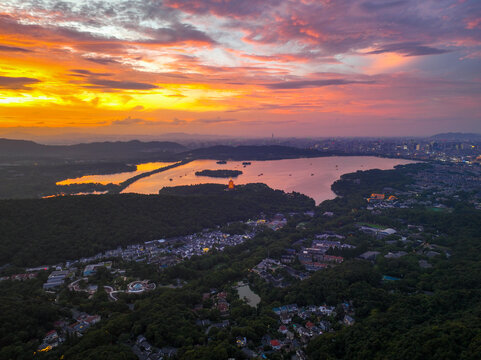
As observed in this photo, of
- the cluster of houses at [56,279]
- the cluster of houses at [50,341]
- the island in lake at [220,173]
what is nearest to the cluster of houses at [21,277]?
the cluster of houses at [56,279]

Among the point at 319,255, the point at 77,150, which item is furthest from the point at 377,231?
the point at 77,150

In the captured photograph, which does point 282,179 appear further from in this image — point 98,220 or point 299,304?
point 299,304

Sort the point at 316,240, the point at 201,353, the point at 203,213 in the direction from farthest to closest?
the point at 203,213 → the point at 316,240 → the point at 201,353

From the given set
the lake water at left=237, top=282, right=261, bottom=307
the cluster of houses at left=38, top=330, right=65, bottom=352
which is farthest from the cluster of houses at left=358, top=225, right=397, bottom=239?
the cluster of houses at left=38, top=330, right=65, bottom=352

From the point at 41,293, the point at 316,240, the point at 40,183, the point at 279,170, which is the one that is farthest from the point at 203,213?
the point at 279,170

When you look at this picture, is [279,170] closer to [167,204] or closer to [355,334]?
[167,204]

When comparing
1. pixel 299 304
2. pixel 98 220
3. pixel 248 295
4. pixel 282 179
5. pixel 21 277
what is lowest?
pixel 248 295

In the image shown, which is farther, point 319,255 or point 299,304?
point 319,255
